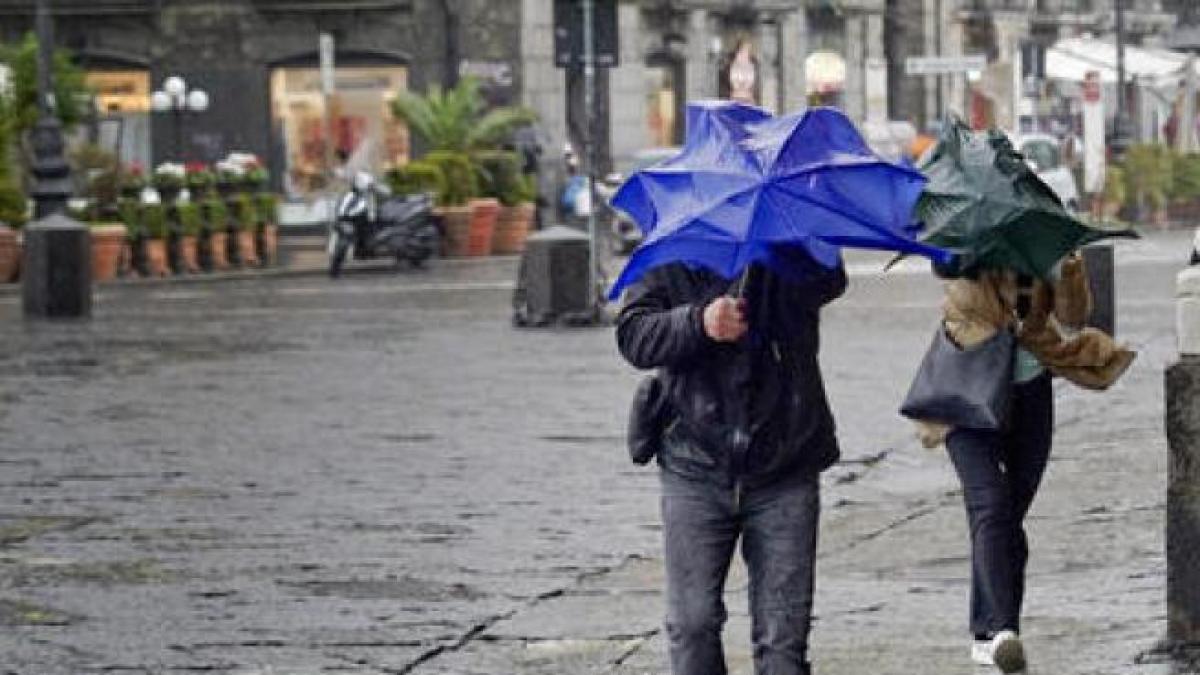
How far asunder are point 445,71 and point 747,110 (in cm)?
5021

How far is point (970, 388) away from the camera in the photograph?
32.9 ft

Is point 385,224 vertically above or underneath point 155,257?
above

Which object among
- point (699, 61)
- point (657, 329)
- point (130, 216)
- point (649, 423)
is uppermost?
point (657, 329)

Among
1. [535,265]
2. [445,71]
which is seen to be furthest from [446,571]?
[445,71]

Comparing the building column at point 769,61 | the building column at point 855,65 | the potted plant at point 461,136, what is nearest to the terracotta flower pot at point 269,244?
the potted plant at point 461,136

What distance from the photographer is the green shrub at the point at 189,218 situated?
139 ft

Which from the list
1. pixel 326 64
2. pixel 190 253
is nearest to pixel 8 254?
pixel 190 253

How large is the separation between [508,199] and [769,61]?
62.0 ft

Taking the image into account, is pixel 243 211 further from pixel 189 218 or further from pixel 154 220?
pixel 154 220

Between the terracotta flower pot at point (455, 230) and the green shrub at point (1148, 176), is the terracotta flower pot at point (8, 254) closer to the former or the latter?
the terracotta flower pot at point (455, 230)

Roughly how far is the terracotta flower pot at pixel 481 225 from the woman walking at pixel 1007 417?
38.3 metres

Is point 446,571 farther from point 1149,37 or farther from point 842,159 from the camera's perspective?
point 1149,37

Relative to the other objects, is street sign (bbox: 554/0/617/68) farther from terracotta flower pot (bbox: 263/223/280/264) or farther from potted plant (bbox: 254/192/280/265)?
terracotta flower pot (bbox: 263/223/280/264)

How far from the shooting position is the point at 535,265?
94.6ft
